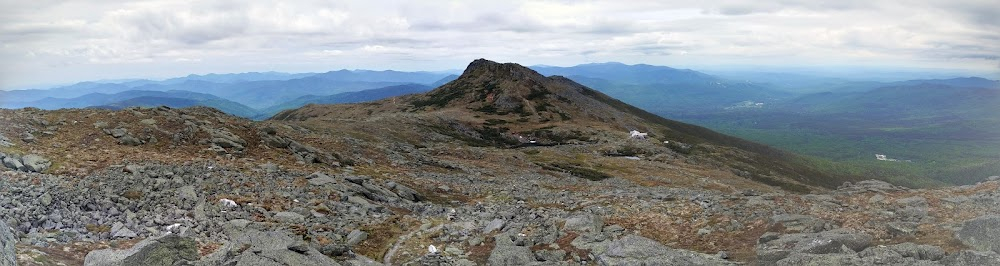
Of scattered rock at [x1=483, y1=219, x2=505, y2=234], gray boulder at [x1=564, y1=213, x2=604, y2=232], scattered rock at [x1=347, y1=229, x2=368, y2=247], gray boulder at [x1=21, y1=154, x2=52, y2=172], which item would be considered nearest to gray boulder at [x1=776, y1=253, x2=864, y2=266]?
gray boulder at [x1=564, y1=213, x2=604, y2=232]

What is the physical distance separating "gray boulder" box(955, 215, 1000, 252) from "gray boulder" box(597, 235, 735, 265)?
7.65 m

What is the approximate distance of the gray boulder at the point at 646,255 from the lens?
720 inches

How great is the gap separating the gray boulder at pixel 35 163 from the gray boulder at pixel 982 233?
126 feet

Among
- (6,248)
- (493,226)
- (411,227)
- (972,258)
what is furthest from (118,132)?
(972,258)

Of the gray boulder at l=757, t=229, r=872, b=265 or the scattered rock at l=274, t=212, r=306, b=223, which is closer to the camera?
the gray boulder at l=757, t=229, r=872, b=265

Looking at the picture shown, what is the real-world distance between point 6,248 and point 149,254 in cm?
324

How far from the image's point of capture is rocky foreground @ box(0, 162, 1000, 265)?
16.4 meters

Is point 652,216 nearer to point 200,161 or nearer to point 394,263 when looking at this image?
point 394,263

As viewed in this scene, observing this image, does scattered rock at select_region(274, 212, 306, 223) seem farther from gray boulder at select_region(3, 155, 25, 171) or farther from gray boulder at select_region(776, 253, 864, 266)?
gray boulder at select_region(776, 253, 864, 266)

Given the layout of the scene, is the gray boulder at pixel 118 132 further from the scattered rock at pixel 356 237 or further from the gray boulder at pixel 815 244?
the gray boulder at pixel 815 244

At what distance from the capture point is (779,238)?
19.6m

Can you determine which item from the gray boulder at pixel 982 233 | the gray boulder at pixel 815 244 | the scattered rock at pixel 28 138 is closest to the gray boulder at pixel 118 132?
the scattered rock at pixel 28 138

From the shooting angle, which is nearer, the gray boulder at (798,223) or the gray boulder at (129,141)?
the gray boulder at (798,223)

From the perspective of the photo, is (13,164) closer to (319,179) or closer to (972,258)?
(319,179)
